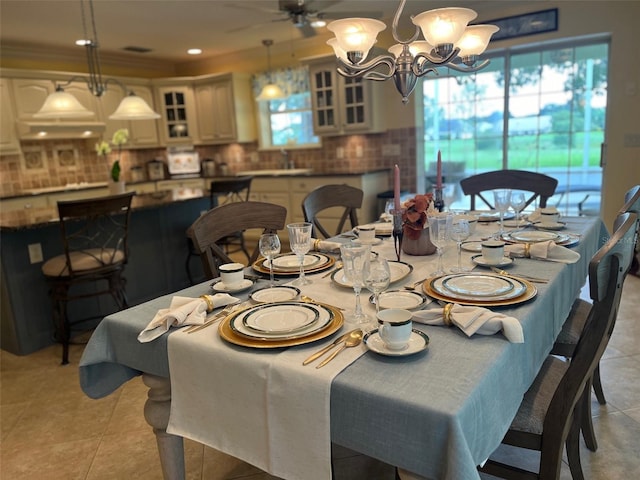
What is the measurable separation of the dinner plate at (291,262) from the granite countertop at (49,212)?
5.83ft

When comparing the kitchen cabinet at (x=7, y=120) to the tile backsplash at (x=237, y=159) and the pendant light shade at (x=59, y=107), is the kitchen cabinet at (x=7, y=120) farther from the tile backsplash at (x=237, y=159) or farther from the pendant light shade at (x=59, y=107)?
the pendant light shade at (x=59, y=107)

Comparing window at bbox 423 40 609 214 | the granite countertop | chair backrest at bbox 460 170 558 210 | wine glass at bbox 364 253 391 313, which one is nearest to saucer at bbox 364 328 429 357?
wine glass at bbox 364 253 391 313

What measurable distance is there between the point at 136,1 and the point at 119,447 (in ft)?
11.9

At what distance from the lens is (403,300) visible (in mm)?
1315

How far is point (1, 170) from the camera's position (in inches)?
205

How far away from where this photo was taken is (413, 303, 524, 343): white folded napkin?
41.1 inches

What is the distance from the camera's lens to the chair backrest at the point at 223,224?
1835 mm

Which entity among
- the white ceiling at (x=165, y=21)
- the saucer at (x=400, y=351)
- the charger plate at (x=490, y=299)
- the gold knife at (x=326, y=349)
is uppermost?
the white ceiling at (x=165, y=21)

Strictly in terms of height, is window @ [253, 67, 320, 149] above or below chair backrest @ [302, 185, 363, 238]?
above

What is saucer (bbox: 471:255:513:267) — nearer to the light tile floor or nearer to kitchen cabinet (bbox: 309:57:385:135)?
the light tile floor

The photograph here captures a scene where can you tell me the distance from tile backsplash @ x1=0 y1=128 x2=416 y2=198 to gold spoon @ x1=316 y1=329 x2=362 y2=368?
14.4ft

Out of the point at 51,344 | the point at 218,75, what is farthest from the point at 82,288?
the point at 218,75

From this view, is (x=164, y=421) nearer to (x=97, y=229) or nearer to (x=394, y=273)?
(x=394, y=273)

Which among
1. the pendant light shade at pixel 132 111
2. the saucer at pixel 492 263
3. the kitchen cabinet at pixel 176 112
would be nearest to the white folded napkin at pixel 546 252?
the saucer at pixel 492 263
